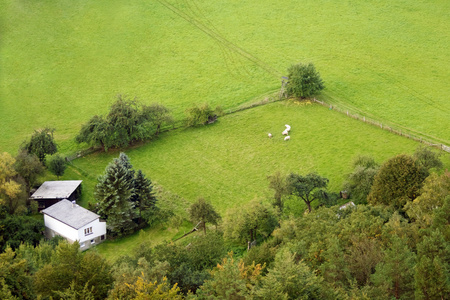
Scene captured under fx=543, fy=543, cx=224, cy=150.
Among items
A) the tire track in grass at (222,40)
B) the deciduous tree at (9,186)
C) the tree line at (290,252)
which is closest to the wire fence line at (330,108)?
the tire track in grass at (222,40)

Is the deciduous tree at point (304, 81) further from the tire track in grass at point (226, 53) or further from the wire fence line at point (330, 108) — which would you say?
the tire track in grass at point (226, 53)

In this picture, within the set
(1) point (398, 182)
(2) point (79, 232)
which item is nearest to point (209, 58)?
(2) point (79, 232)

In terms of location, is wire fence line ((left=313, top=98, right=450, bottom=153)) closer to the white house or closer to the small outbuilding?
the small outbuilding

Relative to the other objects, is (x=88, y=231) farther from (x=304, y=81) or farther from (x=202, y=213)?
(x=304, y=81)

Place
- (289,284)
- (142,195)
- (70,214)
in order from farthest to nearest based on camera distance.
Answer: (142,195) < (70,214) < (289,284)

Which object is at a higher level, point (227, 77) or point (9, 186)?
point (227, 77)
